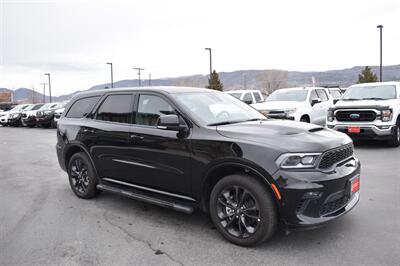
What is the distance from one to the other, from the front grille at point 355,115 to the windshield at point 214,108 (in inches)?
238

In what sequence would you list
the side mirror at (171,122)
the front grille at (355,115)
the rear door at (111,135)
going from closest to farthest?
the side mirror at (171,122) → the rear door at (111,135) → the front grille at (355,115)

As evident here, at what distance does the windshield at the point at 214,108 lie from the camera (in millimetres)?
4445

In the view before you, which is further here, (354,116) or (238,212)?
(354,116)

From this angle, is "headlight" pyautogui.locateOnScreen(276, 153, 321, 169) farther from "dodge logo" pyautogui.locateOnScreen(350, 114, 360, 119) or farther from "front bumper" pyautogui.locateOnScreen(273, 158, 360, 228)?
"dodge logo" pyautogui.locateOnScreen(350, 114, 360, 119)

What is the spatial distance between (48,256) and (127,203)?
1.91 metres

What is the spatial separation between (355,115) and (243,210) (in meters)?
7.56

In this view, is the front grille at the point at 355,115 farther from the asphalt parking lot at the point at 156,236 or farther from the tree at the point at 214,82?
the tree at the point at 214,82

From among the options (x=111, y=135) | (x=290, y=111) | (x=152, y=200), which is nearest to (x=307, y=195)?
(x=152, y=200)

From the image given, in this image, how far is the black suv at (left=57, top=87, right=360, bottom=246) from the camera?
11.7 feet

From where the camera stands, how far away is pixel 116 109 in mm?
5320

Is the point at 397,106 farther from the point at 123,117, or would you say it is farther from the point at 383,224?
the point at 123,117

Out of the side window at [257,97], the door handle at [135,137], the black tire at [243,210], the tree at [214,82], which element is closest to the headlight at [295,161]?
the black tire at [243,210]

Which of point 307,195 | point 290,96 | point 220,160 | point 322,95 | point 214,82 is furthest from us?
point 214,82

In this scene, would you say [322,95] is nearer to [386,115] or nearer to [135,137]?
[386,115]
